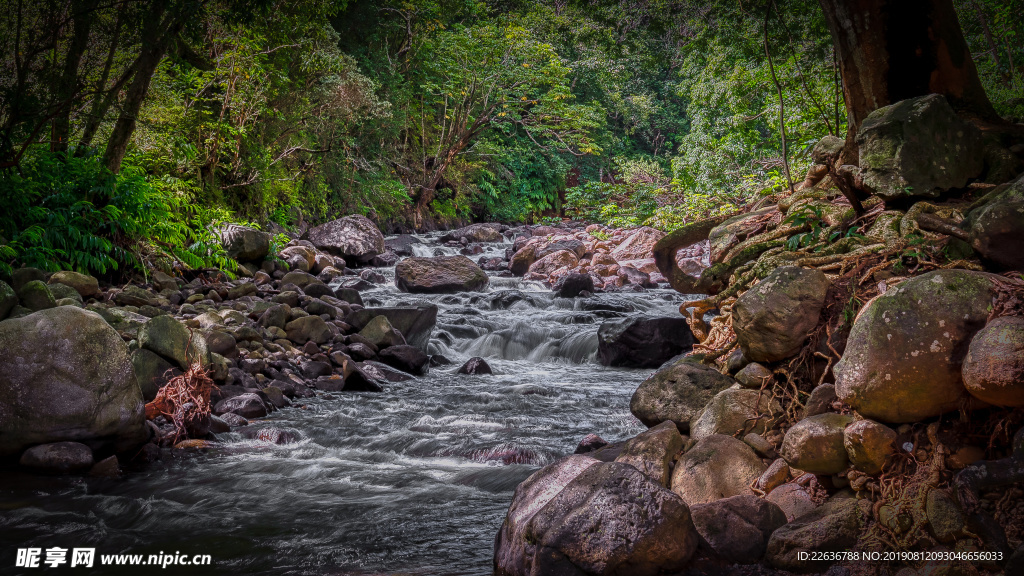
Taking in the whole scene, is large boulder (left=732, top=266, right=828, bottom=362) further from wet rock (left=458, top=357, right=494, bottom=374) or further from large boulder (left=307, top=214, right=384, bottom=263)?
large boulder (left=307, top=214, right=384, bottom=263)

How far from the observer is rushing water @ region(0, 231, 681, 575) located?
3.39 metres

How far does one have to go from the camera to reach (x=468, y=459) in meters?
5.09

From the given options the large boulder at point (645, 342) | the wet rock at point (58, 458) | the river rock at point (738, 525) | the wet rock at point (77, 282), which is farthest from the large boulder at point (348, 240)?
the river rock at point (738, 525)

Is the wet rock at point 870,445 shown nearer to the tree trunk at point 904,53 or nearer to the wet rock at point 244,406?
the tree trunk at point 904,53

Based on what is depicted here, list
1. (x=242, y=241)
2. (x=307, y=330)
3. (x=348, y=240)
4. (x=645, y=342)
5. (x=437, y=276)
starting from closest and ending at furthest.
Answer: (x=307, y=330) → (x=645, y=342) → (x=242, y=241) → (x=437, y=276) → (x=348, y=240)

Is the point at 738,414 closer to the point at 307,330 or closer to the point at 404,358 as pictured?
the point at 404,358

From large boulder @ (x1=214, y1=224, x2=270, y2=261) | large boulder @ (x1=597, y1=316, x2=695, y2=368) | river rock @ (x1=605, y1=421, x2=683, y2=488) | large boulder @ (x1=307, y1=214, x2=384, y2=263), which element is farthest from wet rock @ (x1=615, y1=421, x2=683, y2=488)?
large boulder @ (x1=307, y1=214, x2=384, y2=263)

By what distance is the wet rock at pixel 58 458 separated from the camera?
421cm

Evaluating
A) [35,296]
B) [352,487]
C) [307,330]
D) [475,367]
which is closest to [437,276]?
[475,367]

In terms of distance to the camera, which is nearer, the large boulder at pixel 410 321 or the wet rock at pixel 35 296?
the wet rock at pixel 35 296

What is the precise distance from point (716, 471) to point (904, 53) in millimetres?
3175

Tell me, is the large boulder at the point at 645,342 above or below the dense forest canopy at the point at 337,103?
below

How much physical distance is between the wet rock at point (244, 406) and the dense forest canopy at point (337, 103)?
2974mm

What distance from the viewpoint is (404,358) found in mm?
8641
